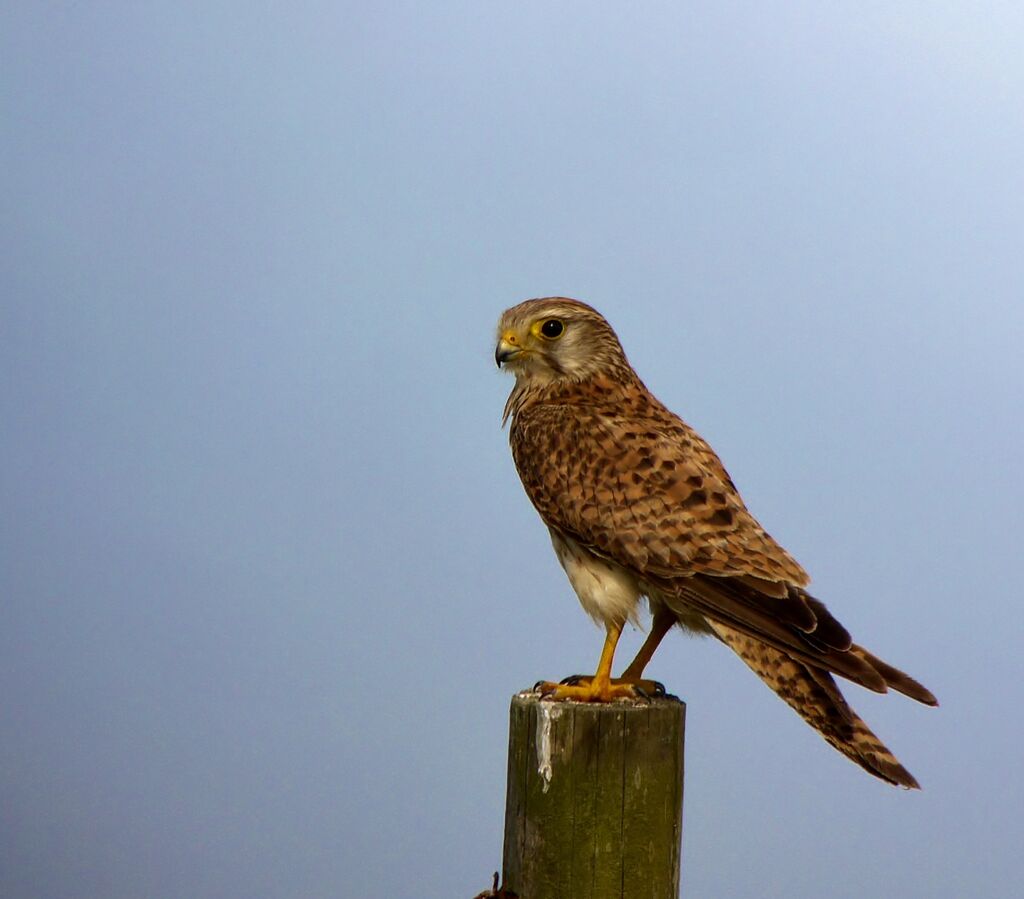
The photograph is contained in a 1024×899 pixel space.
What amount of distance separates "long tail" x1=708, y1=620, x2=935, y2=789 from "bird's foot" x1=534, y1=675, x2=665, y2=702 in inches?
11.6

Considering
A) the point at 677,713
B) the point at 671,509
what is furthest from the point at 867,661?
the point at 671,509

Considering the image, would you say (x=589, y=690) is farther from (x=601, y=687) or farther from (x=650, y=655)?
(x=650, y=655)

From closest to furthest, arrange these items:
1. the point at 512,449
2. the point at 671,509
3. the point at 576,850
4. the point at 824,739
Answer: the point at 576,850 → the point at 824,739 → the point at 671,509 → the point at 512,449

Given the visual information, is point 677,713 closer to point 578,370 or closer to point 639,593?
point 639,593

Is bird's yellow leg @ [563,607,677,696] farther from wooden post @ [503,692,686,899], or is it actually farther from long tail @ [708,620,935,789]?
wooden post @ [503,692,686,899]

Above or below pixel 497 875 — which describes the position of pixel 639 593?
above

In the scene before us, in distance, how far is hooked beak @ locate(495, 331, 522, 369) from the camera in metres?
4.08

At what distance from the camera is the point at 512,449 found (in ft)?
12.9

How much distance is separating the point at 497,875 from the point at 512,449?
1.42 m

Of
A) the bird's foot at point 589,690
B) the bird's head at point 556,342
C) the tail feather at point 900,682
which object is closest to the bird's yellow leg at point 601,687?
the bird's foot at point 589,690

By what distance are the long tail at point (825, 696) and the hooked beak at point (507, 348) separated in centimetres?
122

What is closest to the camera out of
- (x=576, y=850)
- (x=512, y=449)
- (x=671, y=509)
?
(x=576, y=850)

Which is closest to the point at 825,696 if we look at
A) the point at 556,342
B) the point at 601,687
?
the point at 601,687

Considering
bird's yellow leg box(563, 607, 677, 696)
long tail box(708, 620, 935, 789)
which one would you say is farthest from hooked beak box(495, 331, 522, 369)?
long tail box(708, 620, 935, 789)
